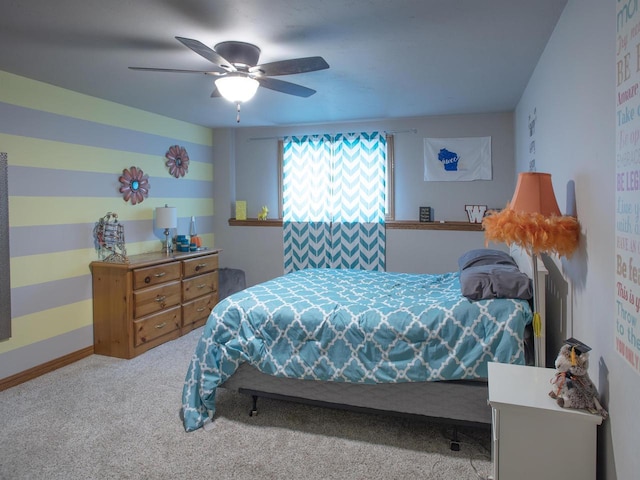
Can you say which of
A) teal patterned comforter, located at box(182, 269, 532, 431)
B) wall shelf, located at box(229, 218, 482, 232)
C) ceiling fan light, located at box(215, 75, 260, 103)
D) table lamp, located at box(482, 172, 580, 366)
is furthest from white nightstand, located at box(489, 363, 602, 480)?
wall shelf, located at box(229, 218, 482, 232)

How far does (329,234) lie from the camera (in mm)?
5312

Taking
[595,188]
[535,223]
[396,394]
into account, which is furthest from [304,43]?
[396,394]

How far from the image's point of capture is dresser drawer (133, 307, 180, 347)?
12.6 ft

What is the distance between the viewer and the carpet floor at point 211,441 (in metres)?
2.19

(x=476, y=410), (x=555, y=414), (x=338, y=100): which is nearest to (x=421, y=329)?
(x=476, y=410)

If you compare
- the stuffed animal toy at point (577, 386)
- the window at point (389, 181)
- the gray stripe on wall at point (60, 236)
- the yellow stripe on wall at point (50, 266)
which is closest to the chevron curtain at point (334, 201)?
the window at point (389, 181)

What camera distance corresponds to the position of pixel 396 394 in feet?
8.09

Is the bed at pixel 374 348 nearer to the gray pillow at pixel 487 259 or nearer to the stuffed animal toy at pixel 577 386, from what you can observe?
the gray pillow at pixel 487 259

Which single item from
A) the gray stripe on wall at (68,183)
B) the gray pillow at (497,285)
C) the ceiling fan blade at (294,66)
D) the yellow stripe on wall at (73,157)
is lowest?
the gray pillow at (497,285)

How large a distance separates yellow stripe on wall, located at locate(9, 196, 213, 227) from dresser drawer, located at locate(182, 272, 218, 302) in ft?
2.73

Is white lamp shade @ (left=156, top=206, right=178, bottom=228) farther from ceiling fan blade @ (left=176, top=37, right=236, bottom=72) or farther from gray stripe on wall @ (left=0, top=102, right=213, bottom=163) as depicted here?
ceiling fan blade @ (left=176, top=37, right=236, bottom=72)

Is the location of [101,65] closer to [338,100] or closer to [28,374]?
[338,100]

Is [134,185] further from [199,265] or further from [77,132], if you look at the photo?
[199,265]

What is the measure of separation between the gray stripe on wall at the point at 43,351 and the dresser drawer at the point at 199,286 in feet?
2.97
